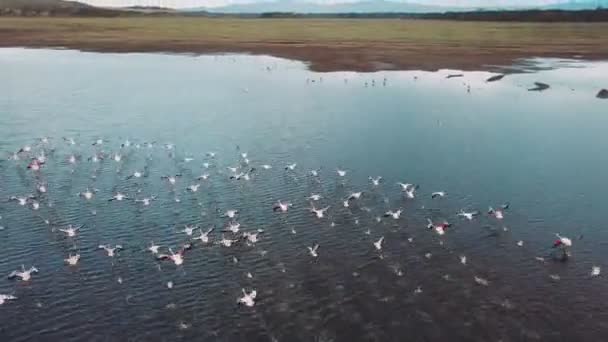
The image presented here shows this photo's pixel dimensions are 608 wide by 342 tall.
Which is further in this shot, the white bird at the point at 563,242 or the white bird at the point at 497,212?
the white bird at the point at 497,212

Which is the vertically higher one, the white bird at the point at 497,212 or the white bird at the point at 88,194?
the white bird at the point at 88,194

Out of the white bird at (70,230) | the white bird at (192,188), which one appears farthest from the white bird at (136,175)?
the white bird at (70,230)

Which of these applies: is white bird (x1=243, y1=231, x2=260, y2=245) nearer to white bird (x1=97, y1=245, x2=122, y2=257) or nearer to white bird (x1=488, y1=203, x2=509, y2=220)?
white bird (x1=97, y1=245, x2=122, y2=257)

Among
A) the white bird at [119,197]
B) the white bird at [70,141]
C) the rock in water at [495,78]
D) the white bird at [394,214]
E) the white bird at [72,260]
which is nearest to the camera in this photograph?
the white bird at [72,260]

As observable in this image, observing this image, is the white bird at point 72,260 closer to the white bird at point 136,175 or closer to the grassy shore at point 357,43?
the white bird at point 136,175

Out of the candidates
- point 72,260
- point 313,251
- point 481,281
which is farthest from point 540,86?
point 72,260

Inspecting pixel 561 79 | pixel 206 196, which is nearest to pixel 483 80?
pixel 561 79

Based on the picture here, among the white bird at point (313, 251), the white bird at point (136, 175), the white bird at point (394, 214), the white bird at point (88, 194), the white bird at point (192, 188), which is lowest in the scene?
the white bird at point (313, 251)
